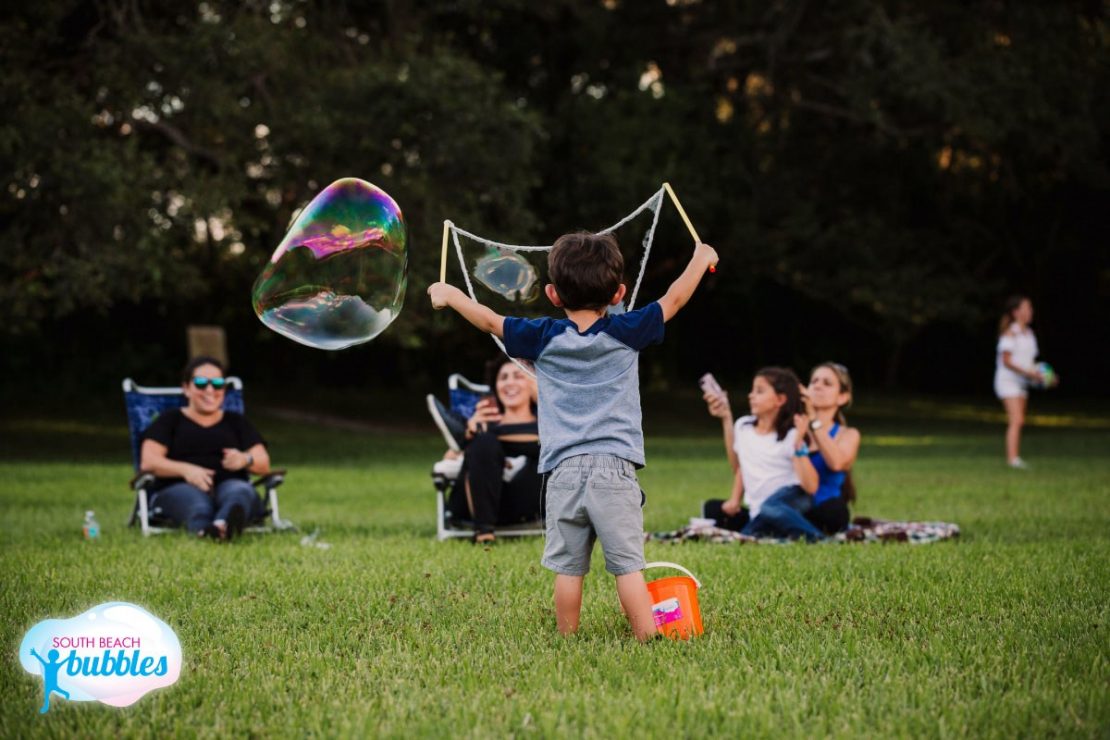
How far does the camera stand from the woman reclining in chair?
27.1ft

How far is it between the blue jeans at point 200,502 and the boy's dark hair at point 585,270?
428 cm

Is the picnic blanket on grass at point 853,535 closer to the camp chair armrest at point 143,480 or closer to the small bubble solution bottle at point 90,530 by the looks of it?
the camp chair armrest at point 143,480

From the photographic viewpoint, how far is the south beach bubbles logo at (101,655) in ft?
11.8

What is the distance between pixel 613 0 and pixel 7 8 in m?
12.6

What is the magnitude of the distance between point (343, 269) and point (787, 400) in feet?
10.7

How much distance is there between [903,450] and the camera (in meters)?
20.3

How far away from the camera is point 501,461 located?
27.4 feet

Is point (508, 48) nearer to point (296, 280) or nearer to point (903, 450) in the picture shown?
point (903, 450)

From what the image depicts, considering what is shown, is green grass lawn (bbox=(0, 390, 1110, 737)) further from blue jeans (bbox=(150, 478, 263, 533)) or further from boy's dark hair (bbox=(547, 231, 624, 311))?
boy's dark hair (bbox=(547, 231, 624, 311))

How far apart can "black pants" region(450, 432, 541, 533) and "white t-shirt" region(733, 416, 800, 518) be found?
1.39m

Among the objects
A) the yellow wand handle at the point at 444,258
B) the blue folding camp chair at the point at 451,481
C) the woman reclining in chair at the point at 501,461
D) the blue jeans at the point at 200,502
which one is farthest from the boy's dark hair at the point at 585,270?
the blue jeans at the point at 200,502

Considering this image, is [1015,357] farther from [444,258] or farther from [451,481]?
[444,258]

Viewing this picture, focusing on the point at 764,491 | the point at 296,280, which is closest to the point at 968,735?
the point at 296,280

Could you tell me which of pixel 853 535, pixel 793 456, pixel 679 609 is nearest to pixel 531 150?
pixel 793 456
